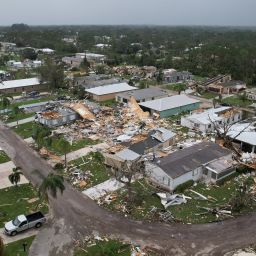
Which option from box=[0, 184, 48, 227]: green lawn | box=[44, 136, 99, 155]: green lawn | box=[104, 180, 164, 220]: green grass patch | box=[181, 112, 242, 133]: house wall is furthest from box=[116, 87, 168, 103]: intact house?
box=[0, 184, 48, 227]: green lawn

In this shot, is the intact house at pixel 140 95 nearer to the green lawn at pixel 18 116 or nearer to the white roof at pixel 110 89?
the white roof at pixel 110 89

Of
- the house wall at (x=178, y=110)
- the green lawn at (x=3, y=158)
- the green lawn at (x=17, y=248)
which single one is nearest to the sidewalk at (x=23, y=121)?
the green lawn at (x=3, y=158)

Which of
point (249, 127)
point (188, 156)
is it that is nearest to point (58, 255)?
point (188, 156)

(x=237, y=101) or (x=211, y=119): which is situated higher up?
(x=211, y=119)

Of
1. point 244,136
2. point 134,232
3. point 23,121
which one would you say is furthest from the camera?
point 23,121

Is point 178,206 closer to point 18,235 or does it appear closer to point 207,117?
point 18,235

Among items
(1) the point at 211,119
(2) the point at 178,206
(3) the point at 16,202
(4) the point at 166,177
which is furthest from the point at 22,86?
(2) the point at 178,206

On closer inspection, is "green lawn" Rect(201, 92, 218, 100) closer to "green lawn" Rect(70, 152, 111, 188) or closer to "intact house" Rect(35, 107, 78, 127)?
"intact house" Rect(35, 107, 78, 127)
